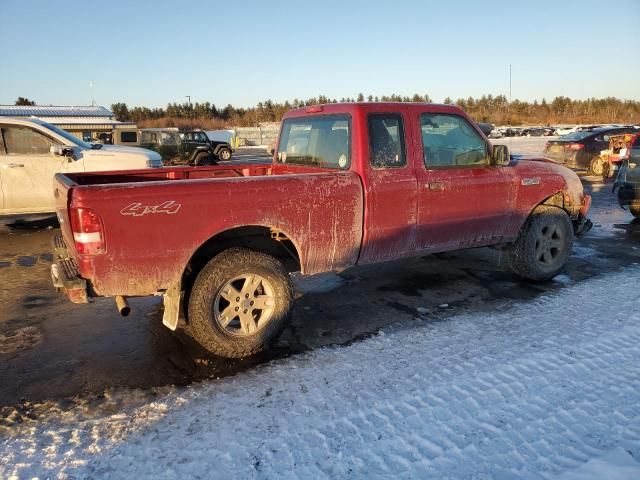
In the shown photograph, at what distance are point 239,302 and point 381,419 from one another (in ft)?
4.83

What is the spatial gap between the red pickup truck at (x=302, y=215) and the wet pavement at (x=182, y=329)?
14.3 inches

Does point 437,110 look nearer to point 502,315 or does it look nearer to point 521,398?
point 502,315

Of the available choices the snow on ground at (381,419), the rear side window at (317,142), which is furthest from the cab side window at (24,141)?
the snow on ground at (381,419)

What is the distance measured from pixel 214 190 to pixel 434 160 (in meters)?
2.26

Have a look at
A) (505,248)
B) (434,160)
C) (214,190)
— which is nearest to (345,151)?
(434,160)

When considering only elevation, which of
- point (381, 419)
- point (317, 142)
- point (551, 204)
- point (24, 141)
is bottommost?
point (381, 419)

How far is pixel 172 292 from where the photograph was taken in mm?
3645

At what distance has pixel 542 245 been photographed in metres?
5.55

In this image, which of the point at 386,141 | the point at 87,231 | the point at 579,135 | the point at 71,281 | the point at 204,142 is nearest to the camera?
the point at 87,231

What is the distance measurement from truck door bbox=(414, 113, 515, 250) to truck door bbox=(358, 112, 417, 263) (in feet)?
0.51

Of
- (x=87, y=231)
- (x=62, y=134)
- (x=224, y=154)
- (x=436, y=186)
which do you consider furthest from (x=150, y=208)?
(x=224, y=154)

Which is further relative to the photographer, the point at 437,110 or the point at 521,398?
the point at 437,110

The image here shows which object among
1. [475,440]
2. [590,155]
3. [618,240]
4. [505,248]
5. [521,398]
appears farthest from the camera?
[590,155]

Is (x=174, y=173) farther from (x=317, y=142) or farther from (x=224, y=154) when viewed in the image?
(x=224, y=154)
